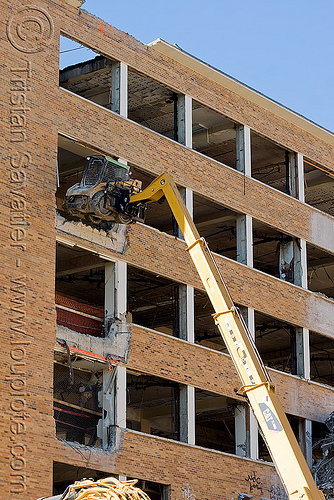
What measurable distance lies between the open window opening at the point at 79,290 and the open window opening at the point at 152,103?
485 cm

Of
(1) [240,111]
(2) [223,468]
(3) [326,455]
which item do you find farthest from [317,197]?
(2) [223,468]

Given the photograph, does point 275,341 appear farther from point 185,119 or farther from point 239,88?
point 185,119

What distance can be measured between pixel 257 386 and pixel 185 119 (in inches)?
468

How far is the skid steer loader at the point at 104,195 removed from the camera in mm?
24672

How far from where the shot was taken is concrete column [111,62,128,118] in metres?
27.7

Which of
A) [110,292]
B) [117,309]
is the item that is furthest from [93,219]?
[117,309]

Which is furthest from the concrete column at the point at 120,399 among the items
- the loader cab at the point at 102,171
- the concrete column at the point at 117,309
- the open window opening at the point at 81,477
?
the loader cab at the point at 102,171

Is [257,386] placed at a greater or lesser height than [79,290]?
lesser

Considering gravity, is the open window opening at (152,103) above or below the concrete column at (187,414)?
above

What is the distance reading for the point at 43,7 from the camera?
85.0ft

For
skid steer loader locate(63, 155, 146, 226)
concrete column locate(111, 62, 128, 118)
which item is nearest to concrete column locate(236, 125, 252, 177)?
concrete column locate(111, 62, 128, 118)

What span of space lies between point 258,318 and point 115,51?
11600mm

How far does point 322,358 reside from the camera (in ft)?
127

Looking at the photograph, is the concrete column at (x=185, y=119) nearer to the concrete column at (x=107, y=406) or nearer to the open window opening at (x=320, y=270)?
the concrete column at (x=107, y=406)
